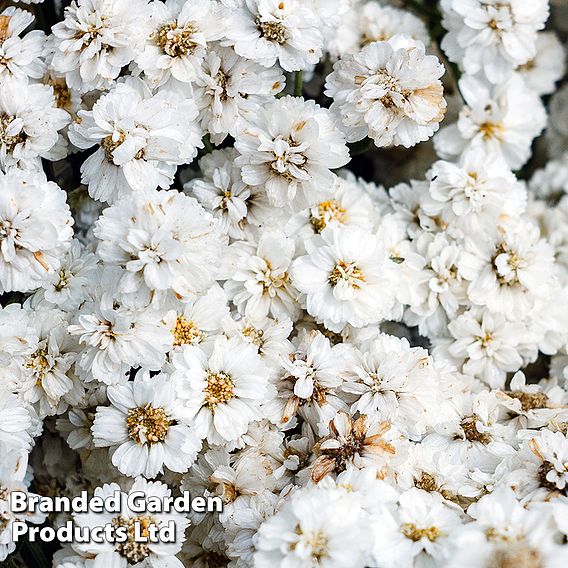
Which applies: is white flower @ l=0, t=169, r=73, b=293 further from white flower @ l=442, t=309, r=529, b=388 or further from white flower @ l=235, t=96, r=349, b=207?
white flower @ l=442, t=309, r=529, b=388

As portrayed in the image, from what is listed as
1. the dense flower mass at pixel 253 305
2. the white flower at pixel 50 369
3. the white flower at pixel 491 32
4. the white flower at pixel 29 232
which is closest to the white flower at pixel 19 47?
the dense flower mass at pixel 253 305

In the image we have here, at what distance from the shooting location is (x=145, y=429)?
2.40 feet

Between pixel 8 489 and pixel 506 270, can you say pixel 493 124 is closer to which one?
pixel 506 270

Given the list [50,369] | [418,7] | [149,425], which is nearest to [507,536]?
[149,425]

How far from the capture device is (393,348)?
80 cm

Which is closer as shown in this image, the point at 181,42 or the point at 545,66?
the point at 181,42

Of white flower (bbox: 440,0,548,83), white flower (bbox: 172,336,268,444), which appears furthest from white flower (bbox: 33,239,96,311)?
white flower (bbox: 440,0,548,83)

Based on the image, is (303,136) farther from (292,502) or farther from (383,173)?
(383,173)

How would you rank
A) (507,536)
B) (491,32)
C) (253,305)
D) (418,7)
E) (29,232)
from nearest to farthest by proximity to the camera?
1. (507,536)
2. (29,232)
3. (253,305)
4. (491,32)
5. (418,7)

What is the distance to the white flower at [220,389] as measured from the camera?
74cm

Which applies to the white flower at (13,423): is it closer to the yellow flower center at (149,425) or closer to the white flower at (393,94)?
the yellow flower center at (149,425)

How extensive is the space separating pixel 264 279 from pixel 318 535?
28 cm

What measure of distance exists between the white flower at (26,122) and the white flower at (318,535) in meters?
0.39

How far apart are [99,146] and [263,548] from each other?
0.39m
